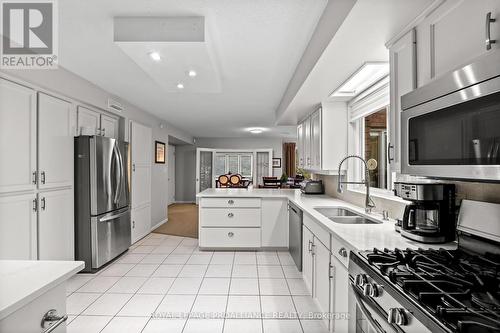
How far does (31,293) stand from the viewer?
833 millimetres

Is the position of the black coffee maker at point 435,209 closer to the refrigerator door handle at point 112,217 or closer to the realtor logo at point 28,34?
the realtor logo at point 28,34

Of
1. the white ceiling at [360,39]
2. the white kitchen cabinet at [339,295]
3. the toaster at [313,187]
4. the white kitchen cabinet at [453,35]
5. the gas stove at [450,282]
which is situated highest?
the white ceiling at [360,39]

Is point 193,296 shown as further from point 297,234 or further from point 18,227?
point 18,227

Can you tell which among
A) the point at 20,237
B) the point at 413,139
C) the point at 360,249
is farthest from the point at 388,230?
the point at 20,237

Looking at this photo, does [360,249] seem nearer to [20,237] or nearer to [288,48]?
[288,48]

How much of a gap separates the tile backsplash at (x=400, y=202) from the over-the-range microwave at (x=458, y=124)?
15.3 inches

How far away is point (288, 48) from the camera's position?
2488mm

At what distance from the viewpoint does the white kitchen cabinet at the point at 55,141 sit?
275cm

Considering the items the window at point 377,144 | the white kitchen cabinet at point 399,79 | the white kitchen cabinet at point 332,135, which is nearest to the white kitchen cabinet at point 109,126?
the white kitchen cabinet at point 332,135

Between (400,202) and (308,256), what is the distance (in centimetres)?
100

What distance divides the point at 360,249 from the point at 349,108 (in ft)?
7.91

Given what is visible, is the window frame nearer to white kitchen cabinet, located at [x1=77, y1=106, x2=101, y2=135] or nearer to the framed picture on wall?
white kitchen cabinet, located at [x1=77, y1=106, x2=101, y2=135]

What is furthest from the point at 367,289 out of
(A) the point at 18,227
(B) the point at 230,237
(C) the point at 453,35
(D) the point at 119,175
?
(D) the point at 119,175

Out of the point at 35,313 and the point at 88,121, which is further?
the point at 88,121
